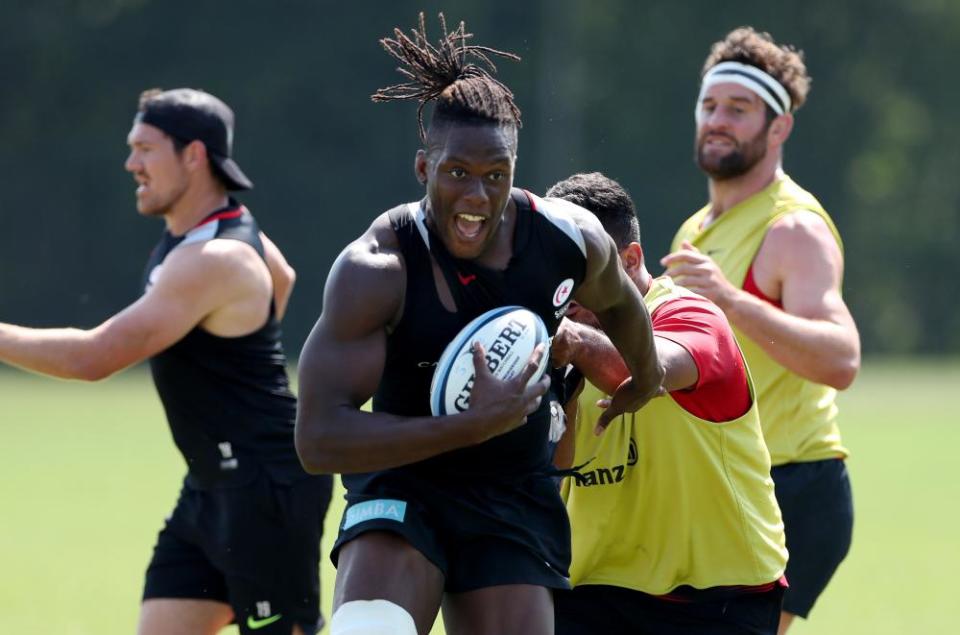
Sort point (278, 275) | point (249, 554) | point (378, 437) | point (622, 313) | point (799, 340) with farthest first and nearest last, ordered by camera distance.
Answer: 1. point (278, 275)
2. point (249, 554)
3. point (799, 340)
4. point (622, 313)
5. point (378, 437)

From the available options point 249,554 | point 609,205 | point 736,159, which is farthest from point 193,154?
point 736,159

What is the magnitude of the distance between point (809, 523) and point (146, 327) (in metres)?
2.53

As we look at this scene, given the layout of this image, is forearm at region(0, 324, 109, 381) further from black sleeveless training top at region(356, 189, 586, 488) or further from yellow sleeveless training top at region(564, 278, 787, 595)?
yellow sleeveless training top at region(564, 278, 787, 595)

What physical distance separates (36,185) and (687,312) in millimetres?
30674

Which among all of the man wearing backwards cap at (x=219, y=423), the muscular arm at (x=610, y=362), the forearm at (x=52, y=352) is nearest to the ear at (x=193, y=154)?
the man wearing backwards cap at (x=219, y=423)

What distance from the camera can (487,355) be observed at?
418cm

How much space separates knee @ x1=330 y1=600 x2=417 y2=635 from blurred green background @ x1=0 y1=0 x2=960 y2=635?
2080 centimetres

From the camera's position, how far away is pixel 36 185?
3394cm

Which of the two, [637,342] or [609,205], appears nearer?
[637,342]

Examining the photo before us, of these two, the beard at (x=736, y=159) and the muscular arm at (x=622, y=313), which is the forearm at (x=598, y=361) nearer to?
the muscular arm at (x=622, y=313)

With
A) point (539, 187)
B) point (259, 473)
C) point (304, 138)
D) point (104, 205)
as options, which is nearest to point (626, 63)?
point (539, 187)

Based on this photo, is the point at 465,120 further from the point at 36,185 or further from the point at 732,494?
the point at 36,185

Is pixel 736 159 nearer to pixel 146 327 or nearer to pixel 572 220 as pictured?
pixel 572 220

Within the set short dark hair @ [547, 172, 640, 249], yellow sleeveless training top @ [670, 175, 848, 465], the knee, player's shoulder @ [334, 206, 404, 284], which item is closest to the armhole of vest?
player's shoulder @ [334, 206, 404, 284]
